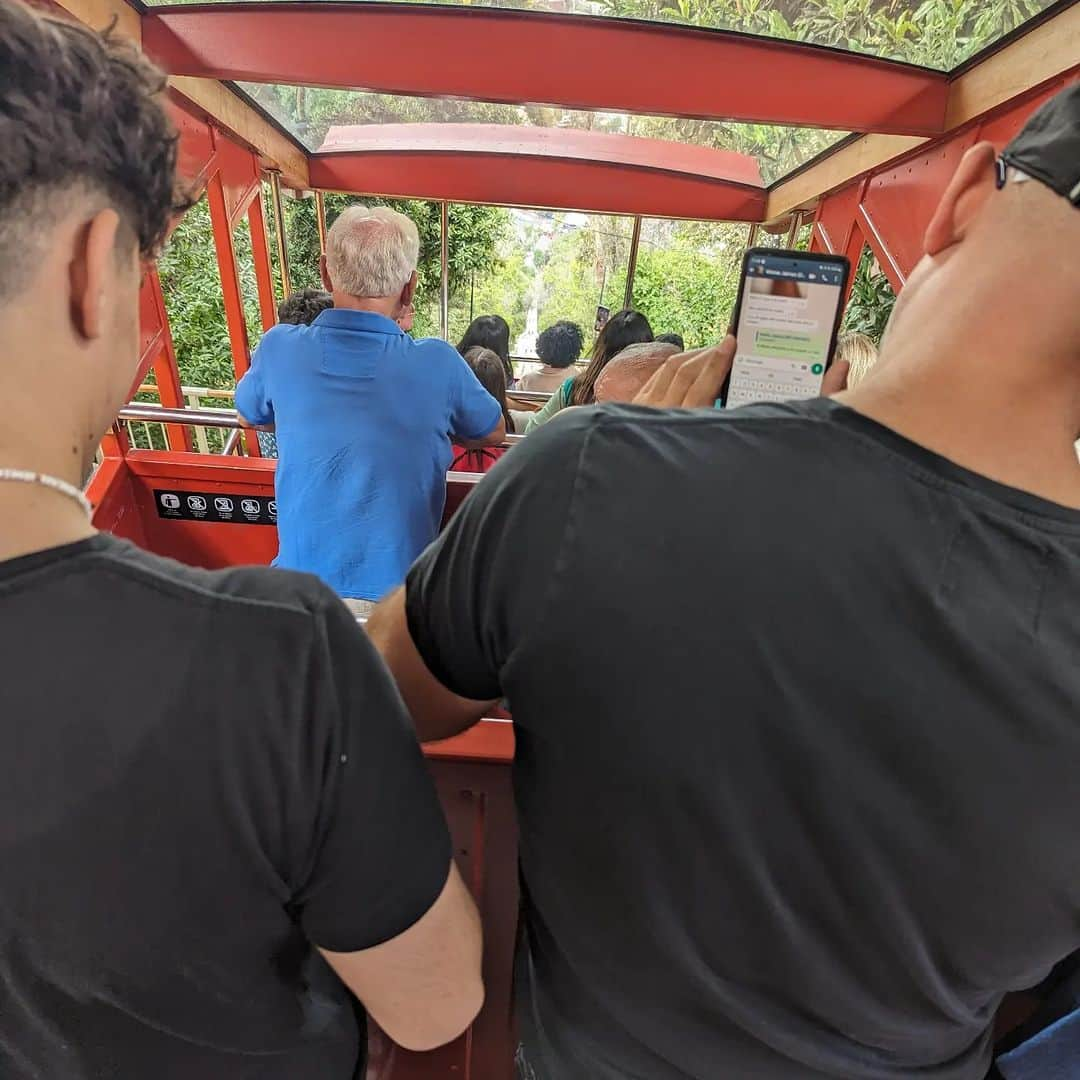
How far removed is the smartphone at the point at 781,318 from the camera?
113 cm

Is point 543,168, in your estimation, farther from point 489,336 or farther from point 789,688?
point 789,688

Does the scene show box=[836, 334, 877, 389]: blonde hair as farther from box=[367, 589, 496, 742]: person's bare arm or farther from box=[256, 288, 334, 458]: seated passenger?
box=[256, 288, 334, 458]: seated passenger

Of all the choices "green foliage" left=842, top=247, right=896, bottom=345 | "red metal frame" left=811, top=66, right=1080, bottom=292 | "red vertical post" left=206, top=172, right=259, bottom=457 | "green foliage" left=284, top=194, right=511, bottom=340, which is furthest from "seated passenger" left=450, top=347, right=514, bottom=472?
"green foliage" left=284, top=194, right=511, bottom=340

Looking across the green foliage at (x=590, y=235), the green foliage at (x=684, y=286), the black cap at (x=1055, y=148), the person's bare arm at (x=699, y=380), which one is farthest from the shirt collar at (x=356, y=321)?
the green foliage at (x=684, y=286)

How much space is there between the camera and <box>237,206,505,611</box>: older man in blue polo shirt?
200 cm

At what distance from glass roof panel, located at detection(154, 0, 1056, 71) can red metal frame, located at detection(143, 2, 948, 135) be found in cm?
4

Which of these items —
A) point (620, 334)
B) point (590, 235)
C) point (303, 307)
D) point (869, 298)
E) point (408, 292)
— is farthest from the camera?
point (590, 235)

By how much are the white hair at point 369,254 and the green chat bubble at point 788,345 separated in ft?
4.15

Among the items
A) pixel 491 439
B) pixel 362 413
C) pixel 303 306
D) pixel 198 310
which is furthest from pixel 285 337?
pixel 198 310

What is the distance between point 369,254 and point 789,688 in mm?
1848

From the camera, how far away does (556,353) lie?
4496 millimetres

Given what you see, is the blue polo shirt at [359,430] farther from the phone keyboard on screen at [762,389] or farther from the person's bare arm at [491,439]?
the phone keyboard on screen at [762,389]

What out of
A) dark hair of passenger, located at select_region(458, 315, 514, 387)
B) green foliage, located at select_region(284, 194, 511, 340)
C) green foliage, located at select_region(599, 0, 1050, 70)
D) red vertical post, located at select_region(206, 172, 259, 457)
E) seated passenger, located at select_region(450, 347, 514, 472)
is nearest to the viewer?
green foliage, located at select_region(599, 0, 1050, 70)

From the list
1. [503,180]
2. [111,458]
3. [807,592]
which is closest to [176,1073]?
[807,592]
